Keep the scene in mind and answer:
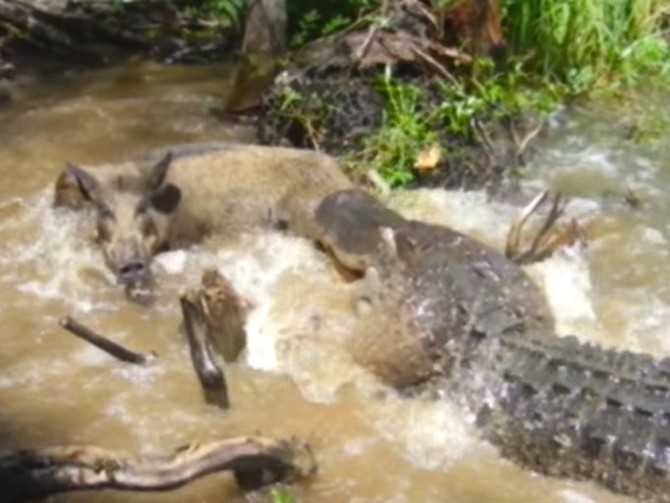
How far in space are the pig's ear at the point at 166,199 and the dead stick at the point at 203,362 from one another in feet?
6.24

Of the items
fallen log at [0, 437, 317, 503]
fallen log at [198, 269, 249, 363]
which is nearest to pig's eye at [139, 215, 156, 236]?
fallen log at [198, 269, 249, 363]

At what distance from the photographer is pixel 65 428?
6109 mm

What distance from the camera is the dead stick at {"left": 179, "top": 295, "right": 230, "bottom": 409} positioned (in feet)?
19.9

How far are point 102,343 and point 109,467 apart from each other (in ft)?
4.33

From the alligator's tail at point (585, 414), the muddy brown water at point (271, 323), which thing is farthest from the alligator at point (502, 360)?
the muddy brown water at point (271, 323)

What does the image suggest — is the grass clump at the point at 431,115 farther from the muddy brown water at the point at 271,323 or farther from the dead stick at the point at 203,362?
the dead stick at the point at 203,362

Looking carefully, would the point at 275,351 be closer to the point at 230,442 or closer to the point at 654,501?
the point at 230,442

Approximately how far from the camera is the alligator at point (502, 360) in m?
5.68

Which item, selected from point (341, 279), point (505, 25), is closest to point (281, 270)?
point (341, 279)

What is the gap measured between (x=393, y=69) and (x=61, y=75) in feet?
10.5

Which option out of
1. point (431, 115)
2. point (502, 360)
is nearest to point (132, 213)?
point (431, 115)

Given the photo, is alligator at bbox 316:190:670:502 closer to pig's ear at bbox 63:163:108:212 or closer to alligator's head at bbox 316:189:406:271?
alligator's head at bbox 316:189:406:271

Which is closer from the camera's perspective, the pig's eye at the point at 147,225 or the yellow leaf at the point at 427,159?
the pig's eye at the point at 147,225

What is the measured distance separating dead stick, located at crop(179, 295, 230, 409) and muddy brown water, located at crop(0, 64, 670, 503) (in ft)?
0.29
